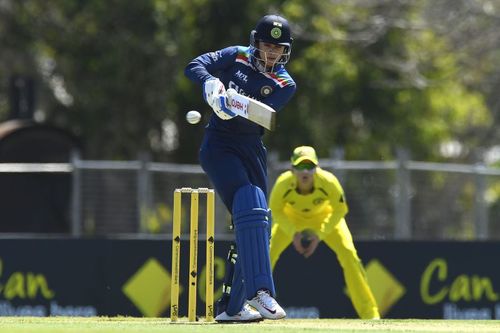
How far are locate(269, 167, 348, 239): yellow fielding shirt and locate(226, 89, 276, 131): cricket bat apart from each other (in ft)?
14.8

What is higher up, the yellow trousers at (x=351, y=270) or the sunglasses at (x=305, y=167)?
the sunglasses at (x=305, y=167)

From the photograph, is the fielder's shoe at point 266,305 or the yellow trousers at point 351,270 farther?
the yellow trousers at point 351,270

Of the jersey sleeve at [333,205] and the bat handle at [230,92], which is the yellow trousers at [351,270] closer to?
the jersey sleeve at [333,205]

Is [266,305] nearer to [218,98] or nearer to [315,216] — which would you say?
[218,98]

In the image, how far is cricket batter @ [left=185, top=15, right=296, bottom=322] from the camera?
8523 mm

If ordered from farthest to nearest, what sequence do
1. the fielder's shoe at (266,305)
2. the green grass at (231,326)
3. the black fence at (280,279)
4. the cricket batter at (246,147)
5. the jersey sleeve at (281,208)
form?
the black fence at (280,279)
the jersey sleeve at (281,208)
the cricket batter at (246,147)
the fielder's shoe at (266,305)
the green grass at (231,326)

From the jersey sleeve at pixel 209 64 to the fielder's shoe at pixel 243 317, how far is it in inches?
58.1

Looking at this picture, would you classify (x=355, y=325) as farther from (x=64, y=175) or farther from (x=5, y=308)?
(x=64, y=175)

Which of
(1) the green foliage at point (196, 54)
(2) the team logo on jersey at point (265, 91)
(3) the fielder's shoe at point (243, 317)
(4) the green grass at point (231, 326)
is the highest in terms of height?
(1) the green foliage at point (196, 54)

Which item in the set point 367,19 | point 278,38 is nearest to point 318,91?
point 367,19

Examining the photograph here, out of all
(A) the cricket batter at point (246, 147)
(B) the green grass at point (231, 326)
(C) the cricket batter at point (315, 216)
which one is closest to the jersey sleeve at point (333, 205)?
(C) the cricket batter at point (315, 216)

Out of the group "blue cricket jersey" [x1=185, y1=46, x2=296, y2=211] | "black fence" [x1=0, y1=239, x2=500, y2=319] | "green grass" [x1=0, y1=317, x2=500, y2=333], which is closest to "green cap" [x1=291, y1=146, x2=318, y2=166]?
"black fence" [x1=0, y1=239, x2=500, y2=319]

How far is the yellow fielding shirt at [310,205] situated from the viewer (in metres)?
12.9

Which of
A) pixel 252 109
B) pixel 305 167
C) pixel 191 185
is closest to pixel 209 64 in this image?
pixel 252 109
